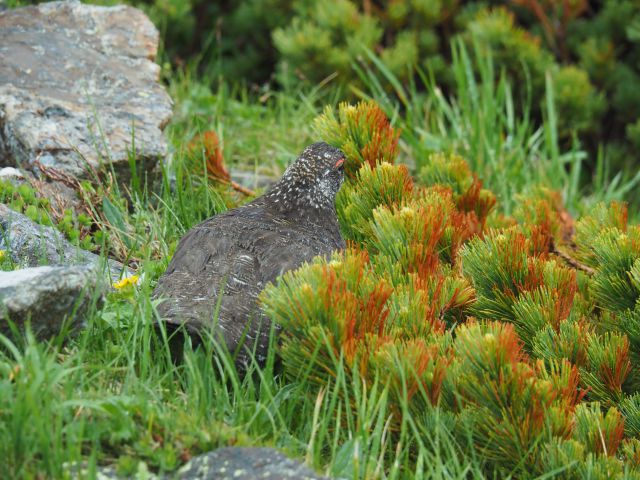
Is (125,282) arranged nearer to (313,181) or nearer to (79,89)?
(313,181)

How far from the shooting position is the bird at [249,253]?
2887 millimetres

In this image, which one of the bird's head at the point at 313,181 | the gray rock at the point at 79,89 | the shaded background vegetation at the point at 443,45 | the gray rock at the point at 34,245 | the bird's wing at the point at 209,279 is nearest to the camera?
the bird's wing at the point at 209,279

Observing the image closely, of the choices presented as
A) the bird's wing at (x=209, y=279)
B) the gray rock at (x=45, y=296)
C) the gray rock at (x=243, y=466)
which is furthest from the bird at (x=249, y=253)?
the gray rock at (x=243, y=466)

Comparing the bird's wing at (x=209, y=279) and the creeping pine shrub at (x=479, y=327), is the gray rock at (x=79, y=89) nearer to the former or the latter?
the bird's wing at (x=209, y=279)

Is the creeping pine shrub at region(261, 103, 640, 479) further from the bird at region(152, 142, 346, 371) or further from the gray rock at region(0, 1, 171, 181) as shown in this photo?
the gray rock at region(0, 1, 171, 181)

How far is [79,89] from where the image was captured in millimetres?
4500

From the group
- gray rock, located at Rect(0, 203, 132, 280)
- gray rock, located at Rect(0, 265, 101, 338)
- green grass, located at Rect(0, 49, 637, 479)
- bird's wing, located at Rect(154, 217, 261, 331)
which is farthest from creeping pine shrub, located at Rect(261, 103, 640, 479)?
gray rock, located at Rect(0, 203, 132, 280)

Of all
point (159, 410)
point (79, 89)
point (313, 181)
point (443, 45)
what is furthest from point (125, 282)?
point (443, 45)

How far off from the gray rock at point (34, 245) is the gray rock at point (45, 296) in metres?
0.59

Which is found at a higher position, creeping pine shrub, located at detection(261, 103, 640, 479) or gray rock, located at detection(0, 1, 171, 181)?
gray rock, located at detection(0, 1, 171, 181)

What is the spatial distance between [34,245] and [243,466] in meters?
1.48

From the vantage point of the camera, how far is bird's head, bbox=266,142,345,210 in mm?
3711

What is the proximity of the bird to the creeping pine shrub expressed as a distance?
0.14 m

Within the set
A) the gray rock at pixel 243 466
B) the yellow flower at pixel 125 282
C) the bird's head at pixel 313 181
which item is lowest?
the gray rock at pixel 243 466
